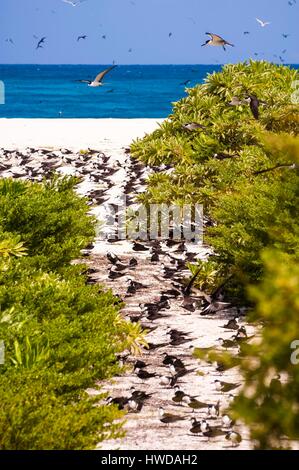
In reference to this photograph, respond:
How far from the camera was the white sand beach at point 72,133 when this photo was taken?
21.7 meters

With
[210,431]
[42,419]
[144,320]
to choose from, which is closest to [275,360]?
[42,419]

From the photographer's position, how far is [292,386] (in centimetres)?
348

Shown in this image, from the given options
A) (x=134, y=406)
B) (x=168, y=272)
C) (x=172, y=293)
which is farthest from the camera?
(x=168, y=272)

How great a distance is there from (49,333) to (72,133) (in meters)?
19.5

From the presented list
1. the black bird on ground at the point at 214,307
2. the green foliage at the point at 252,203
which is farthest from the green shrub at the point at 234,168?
the black bird on ground at the point at 214,307

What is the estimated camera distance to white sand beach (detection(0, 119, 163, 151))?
855 inches

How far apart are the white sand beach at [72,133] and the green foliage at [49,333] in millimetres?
12459

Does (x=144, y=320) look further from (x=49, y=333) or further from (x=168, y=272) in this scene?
(x=49, y=333)

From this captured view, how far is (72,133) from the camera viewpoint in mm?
24609

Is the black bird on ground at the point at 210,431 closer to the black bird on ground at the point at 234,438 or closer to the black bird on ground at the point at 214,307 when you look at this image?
Answer: the black bird on ground at the point at 234,438

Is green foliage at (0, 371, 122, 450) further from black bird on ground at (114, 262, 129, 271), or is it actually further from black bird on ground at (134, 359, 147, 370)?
black bird on ground at (114, 262, 129, 271)

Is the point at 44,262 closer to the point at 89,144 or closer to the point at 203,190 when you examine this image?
the point at 203,190

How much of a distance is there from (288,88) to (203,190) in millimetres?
4556

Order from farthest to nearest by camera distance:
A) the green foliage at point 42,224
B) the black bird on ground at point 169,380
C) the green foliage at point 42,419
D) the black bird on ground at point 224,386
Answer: the green foliage at point 42,224
the black bird on ground at point 169,380
the black bird on ground at point 224,386
the green foliage at point 42,419
